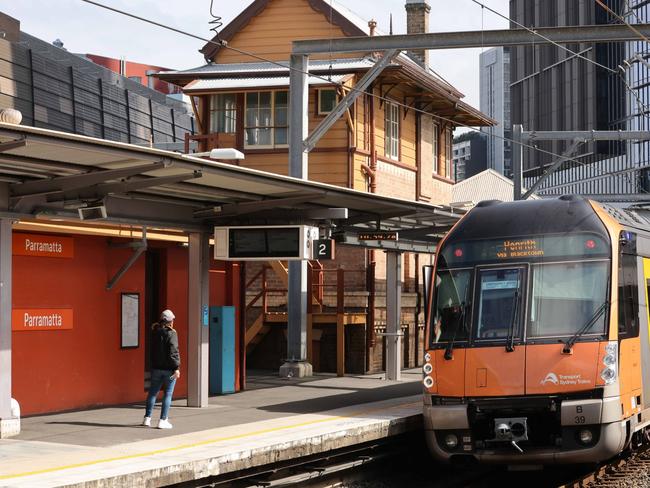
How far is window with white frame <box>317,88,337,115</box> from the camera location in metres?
27.3

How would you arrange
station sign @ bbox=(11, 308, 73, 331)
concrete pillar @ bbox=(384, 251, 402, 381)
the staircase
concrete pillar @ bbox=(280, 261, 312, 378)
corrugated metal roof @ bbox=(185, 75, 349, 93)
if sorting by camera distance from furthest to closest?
1. corrugated metal roof @ bbox=(185, 75, 349, 93)
2. the staircase
3. concrete pillar @ bbox=(384, 251, 402, 381)
4. concrete pillar @ bbox=(280, 261, 312, 378)
5. station sign @ bbox=(11, 308, 73, 331)

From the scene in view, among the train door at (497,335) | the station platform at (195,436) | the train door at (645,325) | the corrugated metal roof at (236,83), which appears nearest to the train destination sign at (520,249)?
the train door at (497,335)

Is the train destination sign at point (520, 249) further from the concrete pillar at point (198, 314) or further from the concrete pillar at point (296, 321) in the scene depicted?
the concrete pillar at point (296, 321)

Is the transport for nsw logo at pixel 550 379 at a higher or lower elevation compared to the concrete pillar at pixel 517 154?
lower

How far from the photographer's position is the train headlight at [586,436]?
11794mm

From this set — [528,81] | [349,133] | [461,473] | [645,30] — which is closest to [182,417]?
[461,473]

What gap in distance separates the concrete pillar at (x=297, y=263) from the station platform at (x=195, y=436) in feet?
9.97

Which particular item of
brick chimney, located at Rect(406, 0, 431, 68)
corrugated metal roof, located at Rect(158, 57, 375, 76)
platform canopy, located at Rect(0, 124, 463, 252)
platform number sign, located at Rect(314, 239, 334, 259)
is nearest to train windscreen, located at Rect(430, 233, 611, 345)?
platform canopy, located at Rect(0, 124, 463, 252)

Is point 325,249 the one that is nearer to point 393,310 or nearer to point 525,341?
point 525,341

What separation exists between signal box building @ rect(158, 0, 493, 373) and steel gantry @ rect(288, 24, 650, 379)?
1941mm

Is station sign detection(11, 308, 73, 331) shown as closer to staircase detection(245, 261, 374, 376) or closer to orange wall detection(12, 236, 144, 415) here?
orange wall detection(12, 236, 144, 415)

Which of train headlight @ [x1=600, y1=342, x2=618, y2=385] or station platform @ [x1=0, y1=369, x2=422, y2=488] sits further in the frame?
train headlight @ [x1=600, y1=342, x2=618, y2=385]

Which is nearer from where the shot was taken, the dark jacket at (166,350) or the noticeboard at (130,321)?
the dark jacket at (166,350)

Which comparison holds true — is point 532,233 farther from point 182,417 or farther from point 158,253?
point 158,253
